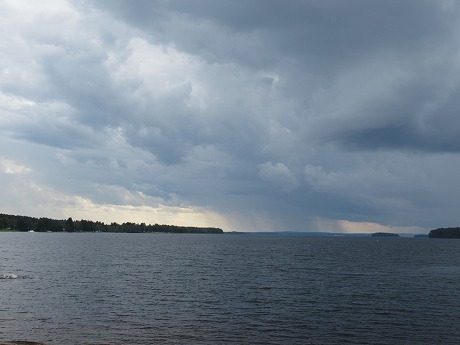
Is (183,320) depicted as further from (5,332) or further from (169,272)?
(169,272)

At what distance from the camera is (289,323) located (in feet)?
168

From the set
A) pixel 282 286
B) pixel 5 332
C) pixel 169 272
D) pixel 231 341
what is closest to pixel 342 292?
pixel 282 286

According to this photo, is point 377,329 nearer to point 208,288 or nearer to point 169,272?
point 208,288

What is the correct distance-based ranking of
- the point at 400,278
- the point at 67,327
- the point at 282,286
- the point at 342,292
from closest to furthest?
the point at 67,327 < the point at 342,292 < the point at 282,286 < the point at 400,278

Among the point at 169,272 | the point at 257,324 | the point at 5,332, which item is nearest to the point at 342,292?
the point at 257,324

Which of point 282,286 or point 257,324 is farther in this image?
point 282,286

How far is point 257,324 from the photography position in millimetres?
50625

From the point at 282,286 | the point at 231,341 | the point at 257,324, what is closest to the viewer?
the point at 231,341

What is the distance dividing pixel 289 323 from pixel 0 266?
8758cm

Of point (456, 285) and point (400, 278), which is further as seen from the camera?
point (400, 278)

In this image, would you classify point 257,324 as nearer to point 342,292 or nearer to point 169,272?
point 342,292

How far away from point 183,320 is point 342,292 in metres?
34.4

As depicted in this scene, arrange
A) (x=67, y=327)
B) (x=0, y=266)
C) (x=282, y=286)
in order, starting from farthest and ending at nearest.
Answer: (x=0, y=266), (x=282, y=286), (x=67, y=327)

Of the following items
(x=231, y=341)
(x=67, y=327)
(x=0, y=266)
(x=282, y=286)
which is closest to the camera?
(x=231, y=341)
